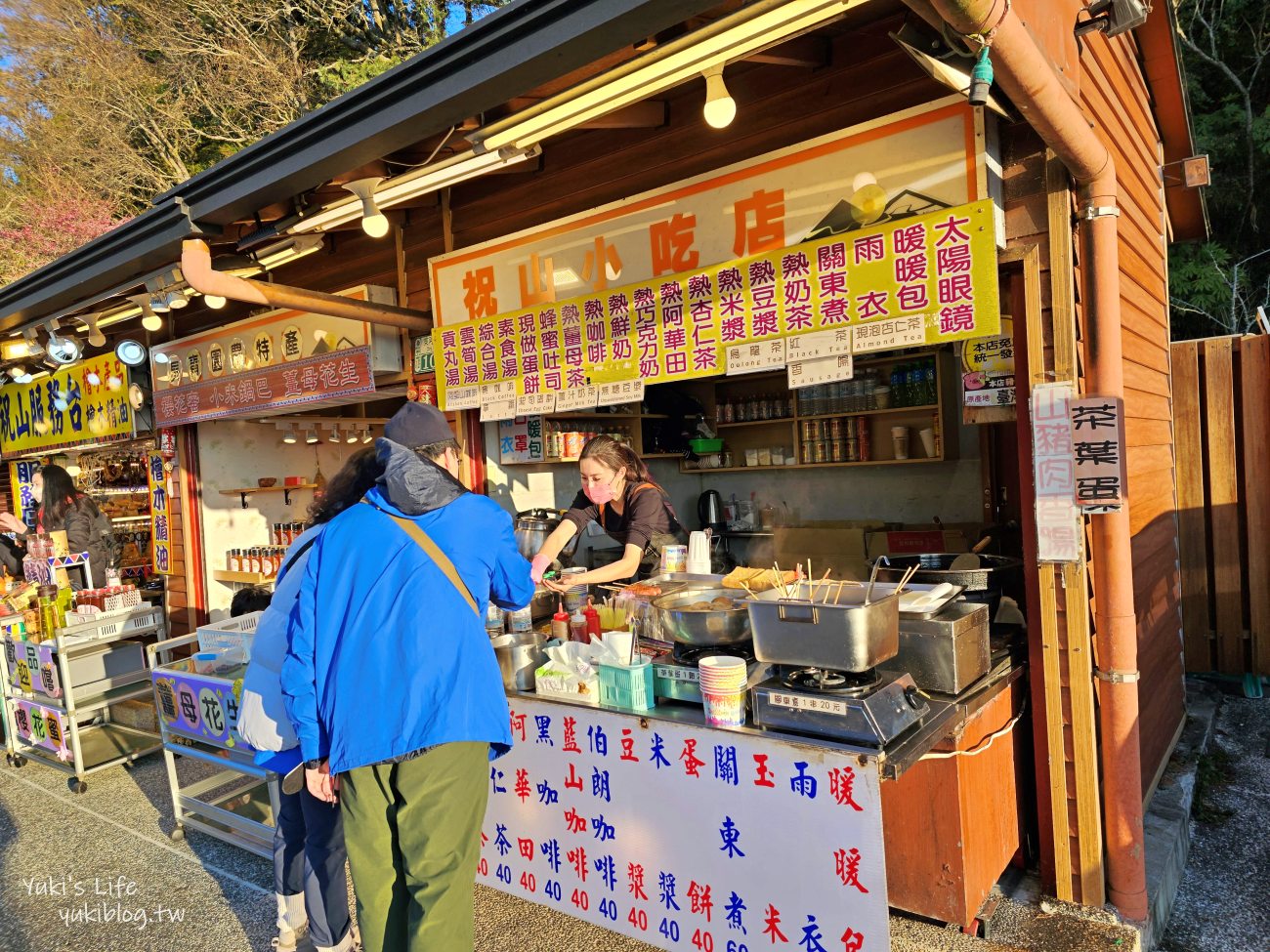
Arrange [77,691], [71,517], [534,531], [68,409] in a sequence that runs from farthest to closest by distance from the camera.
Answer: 1. [68,409]
2. [71,517]
3. [534,531]
4. [77,691]

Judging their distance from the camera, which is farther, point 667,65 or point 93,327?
point 93,327

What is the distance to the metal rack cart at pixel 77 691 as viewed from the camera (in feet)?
16.8

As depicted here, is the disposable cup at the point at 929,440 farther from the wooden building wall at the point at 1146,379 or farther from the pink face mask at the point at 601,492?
the pink face mask at the point at 601,492

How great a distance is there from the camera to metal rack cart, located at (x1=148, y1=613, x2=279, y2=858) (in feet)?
12.1

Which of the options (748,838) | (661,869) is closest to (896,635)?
(748,838)

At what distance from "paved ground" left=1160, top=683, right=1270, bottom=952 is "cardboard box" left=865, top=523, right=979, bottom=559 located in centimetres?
219

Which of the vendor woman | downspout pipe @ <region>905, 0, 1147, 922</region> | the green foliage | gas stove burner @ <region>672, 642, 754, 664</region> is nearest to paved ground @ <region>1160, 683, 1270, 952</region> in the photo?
downspout pipe @ <region>905, 0, 1147, 922</region>

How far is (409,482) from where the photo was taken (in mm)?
2385

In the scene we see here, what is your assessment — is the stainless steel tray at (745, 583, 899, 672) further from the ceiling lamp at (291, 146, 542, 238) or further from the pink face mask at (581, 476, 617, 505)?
the ceiling lamp at (291, 146, 542, 238)

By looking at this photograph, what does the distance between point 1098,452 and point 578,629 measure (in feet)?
7.39

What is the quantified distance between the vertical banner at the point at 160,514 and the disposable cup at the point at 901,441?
7139 mm

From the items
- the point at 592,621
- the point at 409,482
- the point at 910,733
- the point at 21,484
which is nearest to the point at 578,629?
the point at 592,621

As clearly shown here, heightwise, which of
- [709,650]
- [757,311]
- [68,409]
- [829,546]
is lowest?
[829,546]

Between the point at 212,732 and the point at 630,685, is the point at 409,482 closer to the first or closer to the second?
the point at 630,685
